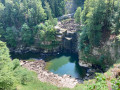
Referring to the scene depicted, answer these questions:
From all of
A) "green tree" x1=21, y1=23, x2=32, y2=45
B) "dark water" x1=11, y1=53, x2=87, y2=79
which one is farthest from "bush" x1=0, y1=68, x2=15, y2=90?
"green tree" x1=21, y1=23, x2=32, y2=45

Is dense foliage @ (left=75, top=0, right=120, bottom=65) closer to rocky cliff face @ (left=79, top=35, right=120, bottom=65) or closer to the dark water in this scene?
rocky cliff face @ (left=79, top=35, right=120, bottom=65)

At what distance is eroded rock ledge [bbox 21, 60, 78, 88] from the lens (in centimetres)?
1934

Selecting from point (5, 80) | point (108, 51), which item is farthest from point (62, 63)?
point (5, 80)

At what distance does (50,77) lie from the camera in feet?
69.7

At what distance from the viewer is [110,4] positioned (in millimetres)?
19844

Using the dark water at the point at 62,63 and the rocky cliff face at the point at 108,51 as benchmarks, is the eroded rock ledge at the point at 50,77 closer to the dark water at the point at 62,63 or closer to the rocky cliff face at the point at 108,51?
the dark water at the point at 62,63

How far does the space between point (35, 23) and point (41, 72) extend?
1697 cm

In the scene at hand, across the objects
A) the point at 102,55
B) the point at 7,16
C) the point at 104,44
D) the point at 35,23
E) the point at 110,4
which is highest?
the point at 110,4

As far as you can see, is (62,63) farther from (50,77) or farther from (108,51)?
(108,51)

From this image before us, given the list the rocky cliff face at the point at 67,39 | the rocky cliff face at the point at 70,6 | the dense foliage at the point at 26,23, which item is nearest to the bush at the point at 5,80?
the dense foliage at the point at 26,23

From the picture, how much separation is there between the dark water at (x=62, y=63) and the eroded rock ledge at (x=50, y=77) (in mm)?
1413

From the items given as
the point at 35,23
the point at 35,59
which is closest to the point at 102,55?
the point at 35,59

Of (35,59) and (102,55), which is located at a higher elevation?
(102,55)

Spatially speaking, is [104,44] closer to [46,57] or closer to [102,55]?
[102,55]
